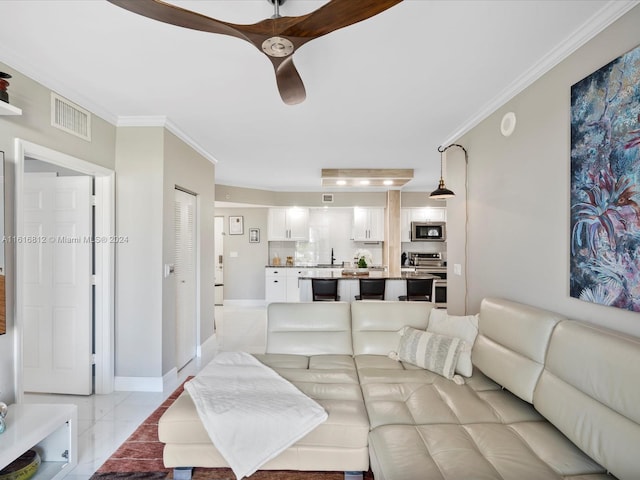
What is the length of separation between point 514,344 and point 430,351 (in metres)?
0.59

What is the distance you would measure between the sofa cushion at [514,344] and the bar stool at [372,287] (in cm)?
204

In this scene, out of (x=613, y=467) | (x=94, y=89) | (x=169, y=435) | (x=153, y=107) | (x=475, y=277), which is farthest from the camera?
(x=475, y=277)

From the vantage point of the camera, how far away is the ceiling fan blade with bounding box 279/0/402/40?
115cm

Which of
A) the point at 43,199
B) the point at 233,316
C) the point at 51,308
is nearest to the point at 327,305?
the point at 51,308

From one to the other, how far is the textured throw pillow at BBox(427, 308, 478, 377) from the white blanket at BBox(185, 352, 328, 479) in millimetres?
1098

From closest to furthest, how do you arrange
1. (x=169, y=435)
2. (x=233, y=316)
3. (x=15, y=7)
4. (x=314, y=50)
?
(x=15, y=7) → (x=169, y=435) → (x=314, y=50) → (x=233, y=316)

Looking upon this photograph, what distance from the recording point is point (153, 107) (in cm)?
290

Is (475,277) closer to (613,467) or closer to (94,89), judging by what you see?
(613,467)

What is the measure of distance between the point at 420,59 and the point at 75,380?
3.95 m

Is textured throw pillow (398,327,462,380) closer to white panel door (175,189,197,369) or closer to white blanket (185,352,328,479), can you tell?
white blanket (185,352,328,479)

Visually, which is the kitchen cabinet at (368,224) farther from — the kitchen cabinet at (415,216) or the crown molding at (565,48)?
the crown molding at (565,48)

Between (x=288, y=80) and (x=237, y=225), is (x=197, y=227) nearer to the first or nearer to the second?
(x=288, y=80)

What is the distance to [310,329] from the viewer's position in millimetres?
2865

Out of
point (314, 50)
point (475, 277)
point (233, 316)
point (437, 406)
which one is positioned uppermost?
point (314, 50)
